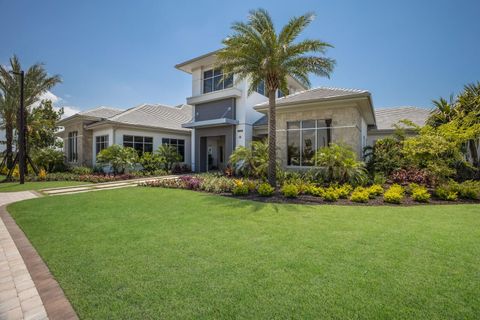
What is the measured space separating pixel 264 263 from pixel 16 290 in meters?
3.66

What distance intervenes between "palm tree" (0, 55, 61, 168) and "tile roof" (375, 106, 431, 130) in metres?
30.6

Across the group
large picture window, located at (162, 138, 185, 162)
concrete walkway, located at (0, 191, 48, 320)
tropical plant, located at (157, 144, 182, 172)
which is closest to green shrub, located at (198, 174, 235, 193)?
concrete walkway, located at (0, 191, 48, 320)

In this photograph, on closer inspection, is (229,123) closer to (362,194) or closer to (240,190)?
(240,190)

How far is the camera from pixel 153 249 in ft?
15.6

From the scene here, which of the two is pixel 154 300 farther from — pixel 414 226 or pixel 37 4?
pixel 37 4

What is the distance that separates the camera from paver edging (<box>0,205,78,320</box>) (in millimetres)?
2938

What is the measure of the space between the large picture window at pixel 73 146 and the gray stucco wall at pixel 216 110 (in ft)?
45.1

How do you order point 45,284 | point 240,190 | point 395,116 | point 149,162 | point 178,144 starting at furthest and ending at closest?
point 178,144 < point 395,116 < point 149,162 < point 240,190 < point 45,284

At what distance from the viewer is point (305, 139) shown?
51.2 ft

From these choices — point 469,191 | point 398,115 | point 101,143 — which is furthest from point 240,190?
point 398,115

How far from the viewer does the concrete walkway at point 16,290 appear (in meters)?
2.98

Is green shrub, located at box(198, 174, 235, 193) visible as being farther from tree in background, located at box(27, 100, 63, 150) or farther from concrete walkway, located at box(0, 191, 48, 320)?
tree in background, located at box(27, 100, 63, 150)

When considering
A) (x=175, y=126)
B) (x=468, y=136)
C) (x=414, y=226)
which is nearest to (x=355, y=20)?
(x=468, y=136)

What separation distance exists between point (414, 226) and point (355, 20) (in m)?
9.51
